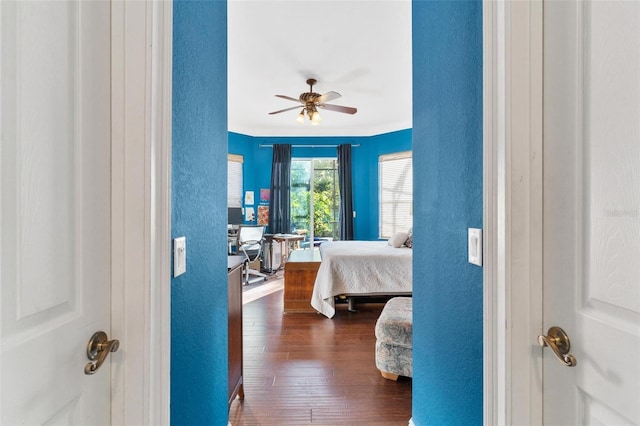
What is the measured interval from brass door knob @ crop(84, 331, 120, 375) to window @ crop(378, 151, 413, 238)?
17.0 feet

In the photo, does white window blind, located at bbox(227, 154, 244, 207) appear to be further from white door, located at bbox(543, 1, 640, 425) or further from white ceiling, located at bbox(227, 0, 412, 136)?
white door, located at bbox(543, 1, 640, 425)

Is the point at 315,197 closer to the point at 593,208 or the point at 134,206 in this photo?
the point at 134,206

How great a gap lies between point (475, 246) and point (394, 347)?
1.35 m

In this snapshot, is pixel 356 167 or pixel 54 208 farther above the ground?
pixel 356 167

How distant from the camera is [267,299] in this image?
12.4ft

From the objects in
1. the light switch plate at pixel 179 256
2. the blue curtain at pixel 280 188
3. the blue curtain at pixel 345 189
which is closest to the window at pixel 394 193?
the blue curtain at pixel 345 189

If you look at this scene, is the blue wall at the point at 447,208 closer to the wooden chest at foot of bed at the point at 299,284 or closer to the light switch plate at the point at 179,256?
the light switch plate at the point at 179,256

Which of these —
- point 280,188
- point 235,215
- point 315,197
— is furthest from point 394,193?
point 235,215

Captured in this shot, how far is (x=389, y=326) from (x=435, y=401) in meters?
0.76

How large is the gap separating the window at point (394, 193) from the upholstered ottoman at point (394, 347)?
3630 millimetres

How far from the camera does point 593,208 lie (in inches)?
25.1

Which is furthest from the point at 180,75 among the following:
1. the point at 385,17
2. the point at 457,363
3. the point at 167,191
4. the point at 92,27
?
the point at 385,17

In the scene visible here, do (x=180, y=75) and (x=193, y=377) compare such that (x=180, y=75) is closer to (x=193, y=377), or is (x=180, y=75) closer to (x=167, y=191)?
(x=167, y=191)

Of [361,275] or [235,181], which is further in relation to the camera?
[235,181]
